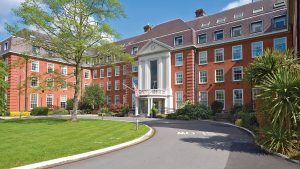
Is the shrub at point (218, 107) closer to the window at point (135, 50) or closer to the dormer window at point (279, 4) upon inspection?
the dormer window at point (279, 4)

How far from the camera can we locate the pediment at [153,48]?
39763 mm

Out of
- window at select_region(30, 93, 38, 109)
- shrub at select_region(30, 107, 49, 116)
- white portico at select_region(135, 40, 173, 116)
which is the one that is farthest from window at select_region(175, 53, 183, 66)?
window at select_region(30, 93, 38, 109)

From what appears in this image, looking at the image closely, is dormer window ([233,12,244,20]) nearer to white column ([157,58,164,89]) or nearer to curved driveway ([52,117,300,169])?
white column ([157,58,164,89])

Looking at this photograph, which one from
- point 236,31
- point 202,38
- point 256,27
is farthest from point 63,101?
point 256,27

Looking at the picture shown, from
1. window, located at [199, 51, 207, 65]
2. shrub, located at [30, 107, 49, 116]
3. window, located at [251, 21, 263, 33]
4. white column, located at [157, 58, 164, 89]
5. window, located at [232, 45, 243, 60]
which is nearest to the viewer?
window, located at [251, 21, 263, 33]

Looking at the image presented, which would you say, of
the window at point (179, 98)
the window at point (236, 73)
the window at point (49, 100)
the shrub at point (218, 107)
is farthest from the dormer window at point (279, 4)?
the window at point (49, 100)

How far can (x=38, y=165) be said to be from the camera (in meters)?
8.21

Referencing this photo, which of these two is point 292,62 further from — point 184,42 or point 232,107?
point 184,42

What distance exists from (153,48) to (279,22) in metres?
17.8

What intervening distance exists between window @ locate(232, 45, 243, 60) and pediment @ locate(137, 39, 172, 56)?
9337 millimetres

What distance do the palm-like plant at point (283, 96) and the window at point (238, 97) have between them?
22.9 m

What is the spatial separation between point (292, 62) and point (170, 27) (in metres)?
31.7

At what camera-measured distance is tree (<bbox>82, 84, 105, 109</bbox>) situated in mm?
45125

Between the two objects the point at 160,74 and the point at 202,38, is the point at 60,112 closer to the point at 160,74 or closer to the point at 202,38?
the point at 160,74
